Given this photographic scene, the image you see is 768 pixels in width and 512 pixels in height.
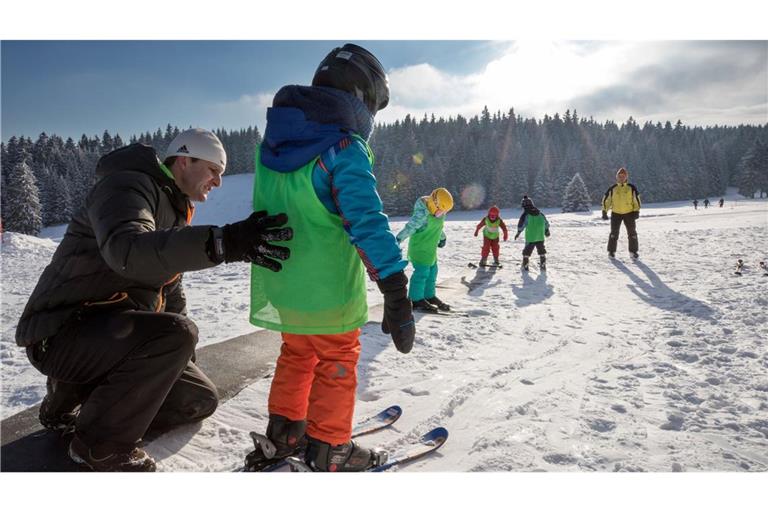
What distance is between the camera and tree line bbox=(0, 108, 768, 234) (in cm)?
5591

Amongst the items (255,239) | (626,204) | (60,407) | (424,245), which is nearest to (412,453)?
(255,239)

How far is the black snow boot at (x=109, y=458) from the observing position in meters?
2.04

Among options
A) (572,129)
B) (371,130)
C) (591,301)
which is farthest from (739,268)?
(572,129)

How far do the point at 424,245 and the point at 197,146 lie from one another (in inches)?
172

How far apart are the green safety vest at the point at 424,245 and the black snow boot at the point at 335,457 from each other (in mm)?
4378

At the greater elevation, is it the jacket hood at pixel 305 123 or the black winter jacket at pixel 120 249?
the jacket hood at pixel 305 123

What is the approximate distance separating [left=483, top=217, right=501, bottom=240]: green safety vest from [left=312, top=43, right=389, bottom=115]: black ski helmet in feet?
28.2

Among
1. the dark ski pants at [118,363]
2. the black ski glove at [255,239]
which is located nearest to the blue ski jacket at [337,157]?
the black ski glove at [255,239]

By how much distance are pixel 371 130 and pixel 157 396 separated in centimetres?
171

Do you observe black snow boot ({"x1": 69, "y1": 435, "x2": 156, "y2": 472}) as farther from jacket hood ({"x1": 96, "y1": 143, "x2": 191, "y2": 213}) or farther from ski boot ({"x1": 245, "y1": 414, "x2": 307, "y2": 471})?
jacket hood ({"x1": 96, "y1": 143, "x2": 191, "y2": 213})

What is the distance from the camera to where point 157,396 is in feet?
7.07

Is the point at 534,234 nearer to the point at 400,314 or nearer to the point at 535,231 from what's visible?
the point at 535,231

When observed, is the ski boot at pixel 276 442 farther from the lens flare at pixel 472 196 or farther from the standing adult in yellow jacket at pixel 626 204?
the lens flare at pixel 472 196

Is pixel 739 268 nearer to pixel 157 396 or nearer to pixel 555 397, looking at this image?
pixel 555 397
